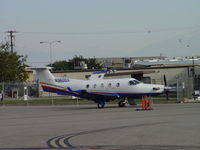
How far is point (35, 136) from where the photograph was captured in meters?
14.9

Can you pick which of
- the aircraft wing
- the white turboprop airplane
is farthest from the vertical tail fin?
the aircraft wing

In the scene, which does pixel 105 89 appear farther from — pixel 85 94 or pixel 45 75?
pixel 45 75

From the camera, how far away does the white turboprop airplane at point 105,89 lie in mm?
33969

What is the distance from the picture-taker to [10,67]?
75.8m

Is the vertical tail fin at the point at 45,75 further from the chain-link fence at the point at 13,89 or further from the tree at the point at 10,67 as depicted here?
the tree at the point at 10,67

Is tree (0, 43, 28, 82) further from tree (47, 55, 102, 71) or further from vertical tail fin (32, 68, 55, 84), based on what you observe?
tree (47, 55, 102, 71)

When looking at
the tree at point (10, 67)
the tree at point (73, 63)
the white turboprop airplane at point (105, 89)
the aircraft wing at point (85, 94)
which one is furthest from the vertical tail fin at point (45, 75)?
the tree at point (73, 63)

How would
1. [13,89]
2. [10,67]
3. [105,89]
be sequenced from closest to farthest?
[105,89]
[13,89]
[10,67]

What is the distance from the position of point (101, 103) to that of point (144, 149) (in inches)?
955

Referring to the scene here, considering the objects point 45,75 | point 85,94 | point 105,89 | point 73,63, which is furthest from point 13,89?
point 73,63

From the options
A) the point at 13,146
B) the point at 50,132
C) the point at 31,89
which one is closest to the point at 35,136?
the point at 50,132

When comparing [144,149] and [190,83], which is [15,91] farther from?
[144,149]

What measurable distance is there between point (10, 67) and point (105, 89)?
143 feet

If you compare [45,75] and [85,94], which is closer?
[85,94]
